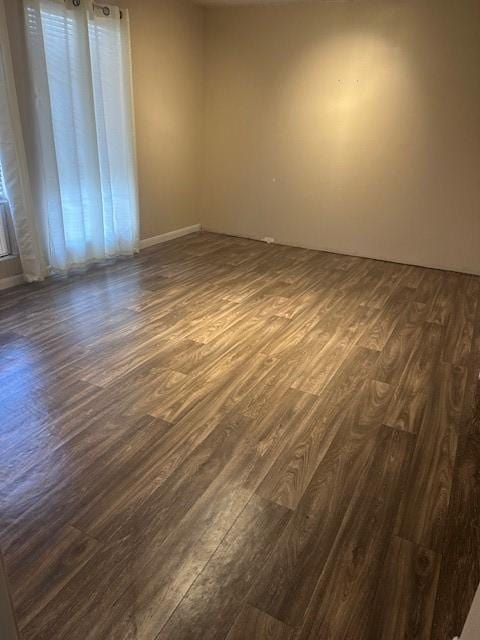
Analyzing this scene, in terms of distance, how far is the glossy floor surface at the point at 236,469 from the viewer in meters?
1.33

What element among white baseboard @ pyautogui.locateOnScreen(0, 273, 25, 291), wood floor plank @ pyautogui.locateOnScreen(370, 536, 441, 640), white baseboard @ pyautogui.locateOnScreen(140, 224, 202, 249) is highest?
white baseboard @ pyautogui.locateOnScreen(140, 224, 202, 249)

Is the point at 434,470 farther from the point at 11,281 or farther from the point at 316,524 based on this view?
the point at 11,281

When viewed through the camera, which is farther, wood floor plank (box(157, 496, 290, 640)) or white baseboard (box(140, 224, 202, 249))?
white baseboard (box(140, 224, 202, 249))

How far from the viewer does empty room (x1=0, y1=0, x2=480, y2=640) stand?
1406 mm

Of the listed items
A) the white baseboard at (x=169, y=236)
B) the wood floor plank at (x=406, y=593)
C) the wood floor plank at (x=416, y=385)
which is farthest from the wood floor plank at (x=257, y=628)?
the white baseboard at (x=169, y=236)

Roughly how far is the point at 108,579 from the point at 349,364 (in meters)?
1.78

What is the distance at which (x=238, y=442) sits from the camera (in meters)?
2.00

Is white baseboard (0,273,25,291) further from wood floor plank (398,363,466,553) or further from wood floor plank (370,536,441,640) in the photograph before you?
wood floor plank (370,536,441,640)

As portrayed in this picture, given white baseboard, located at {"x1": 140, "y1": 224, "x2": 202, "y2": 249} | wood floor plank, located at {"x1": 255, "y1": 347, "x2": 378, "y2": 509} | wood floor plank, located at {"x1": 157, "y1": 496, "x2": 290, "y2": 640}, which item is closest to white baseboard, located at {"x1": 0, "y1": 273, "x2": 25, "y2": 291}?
white baseboard, located at {"x1": 140, "y1": 224, "x2": 202, "y2": 249}

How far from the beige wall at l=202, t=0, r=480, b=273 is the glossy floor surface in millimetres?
1576

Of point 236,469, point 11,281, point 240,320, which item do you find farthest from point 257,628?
point 11,281

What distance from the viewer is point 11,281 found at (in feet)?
12.0

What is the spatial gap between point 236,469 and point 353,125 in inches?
156

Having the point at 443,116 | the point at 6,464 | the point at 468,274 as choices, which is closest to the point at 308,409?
the point at 6,464
